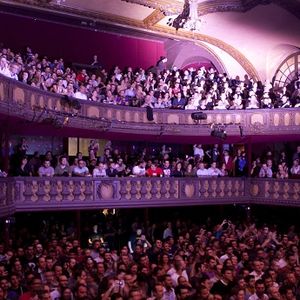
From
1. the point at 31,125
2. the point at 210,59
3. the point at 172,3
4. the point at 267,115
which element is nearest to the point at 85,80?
the point at 31,125

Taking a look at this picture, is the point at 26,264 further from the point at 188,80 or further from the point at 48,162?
the point at 188,80

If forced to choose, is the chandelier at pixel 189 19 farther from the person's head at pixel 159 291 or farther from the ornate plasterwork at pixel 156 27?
the person's head at pixel 159 291

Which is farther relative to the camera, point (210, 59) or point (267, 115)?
point (210, 59)

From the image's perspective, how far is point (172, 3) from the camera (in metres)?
19.4

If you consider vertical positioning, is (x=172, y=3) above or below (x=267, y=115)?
above

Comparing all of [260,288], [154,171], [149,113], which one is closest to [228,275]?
[260,288]

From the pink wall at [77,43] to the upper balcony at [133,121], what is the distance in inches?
148

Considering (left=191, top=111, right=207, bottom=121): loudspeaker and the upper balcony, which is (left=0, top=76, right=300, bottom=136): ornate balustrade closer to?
the upper balcony

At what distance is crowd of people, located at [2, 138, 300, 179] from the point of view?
1541 cm

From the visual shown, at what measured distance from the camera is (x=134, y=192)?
16703 mm

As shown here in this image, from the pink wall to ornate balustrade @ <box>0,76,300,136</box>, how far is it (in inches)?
148

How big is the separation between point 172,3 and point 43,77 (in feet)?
19.4

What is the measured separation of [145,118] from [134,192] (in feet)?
9.92

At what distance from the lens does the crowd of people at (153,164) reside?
50.5 feet
